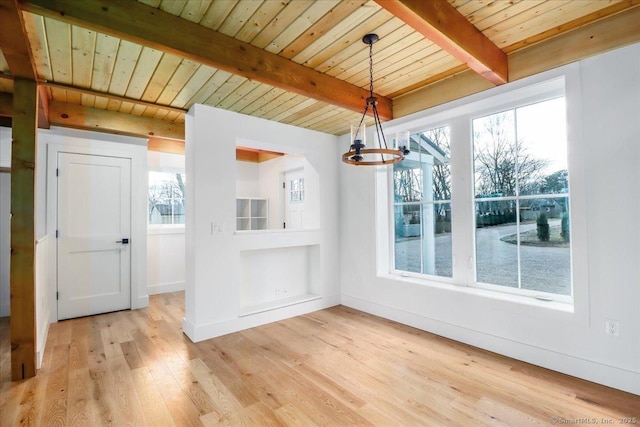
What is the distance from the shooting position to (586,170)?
7.68 ft

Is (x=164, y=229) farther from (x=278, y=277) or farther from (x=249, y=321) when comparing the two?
(x=249, y=321)

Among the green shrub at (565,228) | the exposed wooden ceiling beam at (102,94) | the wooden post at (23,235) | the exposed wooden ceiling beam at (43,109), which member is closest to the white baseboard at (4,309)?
the wooden post at (23,235)

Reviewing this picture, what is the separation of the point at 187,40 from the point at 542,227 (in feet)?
10.5

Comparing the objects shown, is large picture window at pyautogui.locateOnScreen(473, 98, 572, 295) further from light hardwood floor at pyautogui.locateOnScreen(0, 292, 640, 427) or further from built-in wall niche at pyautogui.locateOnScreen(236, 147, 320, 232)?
built-in wall niche at pyautogui.locateOnScreen(236, 147, 320, 232)

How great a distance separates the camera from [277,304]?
155 inches

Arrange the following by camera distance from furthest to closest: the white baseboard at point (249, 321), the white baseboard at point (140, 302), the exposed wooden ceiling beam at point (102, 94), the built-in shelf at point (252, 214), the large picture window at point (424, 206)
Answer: the built-in shelf at point (252, 214) < the white baseboard at point (140, 302) < the large picture window at point (424, 206) < the white baseboard at point (249, 321) < the exposed wooden ceiling beam at point (102, 94)

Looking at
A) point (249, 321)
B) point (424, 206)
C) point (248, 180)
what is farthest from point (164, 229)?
point (424, 206)

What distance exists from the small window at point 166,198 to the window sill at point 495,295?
151 inches

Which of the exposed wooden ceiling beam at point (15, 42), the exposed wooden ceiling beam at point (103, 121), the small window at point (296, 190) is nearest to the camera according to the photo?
the exposed wooden ceiling beam at point (15, 42)

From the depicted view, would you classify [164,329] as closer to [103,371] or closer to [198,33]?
[103,371]

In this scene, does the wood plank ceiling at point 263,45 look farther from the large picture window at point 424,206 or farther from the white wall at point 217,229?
the large picture window at point 424,206

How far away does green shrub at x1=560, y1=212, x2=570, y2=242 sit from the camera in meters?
2.61

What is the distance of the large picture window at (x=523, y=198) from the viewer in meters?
2.65

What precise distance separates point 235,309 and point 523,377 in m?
2.75
